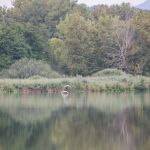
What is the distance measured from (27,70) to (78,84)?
7007 millimetres

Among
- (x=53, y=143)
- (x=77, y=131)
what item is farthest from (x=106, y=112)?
(x=53, y=143)

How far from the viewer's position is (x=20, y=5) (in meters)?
60.2

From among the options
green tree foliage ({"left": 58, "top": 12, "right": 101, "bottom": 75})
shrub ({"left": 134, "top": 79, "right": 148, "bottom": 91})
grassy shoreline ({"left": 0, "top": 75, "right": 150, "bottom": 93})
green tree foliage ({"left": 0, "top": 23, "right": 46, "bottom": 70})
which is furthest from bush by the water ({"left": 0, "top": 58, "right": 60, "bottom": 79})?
shrub ({"left": 134, "top": 79, "right": 148, "bottom": 91})

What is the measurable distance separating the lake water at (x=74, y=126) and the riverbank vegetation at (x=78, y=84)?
9.14 metres

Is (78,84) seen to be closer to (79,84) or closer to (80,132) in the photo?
(79,84)

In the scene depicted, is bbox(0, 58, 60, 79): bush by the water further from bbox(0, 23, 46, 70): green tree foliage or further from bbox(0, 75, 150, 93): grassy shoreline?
bbox(0, 75, 150, 93): grassy shoreline

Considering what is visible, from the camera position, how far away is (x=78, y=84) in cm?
3559

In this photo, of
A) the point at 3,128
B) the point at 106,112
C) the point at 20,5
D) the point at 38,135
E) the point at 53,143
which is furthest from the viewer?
the point at 20,5

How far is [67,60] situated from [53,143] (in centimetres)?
3431

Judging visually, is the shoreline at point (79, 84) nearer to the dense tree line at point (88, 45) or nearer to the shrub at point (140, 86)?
the shrub at point (140, 86)

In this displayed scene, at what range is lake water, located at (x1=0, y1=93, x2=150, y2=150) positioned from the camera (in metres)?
12.5

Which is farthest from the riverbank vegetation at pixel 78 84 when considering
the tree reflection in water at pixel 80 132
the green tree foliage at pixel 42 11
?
the green tree foliage at pixel 42 11

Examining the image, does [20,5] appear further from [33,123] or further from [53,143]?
[53,143]

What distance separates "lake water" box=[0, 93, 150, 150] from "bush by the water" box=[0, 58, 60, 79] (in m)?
15.6
